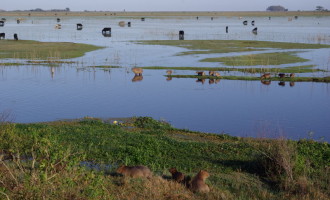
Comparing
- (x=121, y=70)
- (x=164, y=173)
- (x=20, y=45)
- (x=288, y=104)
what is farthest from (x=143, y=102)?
(x=20, y=45)

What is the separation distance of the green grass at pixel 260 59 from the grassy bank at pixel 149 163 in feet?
55.7

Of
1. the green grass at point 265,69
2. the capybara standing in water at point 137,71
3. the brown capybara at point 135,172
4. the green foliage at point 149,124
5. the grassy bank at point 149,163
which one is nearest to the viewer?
the grassy bank at point 149,163

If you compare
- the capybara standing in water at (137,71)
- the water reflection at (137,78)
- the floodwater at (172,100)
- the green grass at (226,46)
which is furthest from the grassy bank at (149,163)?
the green grass at (226,46)

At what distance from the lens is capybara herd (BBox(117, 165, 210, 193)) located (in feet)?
27.7

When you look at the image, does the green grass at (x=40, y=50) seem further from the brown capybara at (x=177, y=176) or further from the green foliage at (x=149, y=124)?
the brown capybara at (x=177, y=176)

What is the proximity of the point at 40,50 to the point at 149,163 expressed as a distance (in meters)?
29.6

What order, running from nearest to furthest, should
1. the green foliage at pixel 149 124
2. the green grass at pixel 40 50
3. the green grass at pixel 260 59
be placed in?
the green foliage at pixel 149 124 → the green grass at pixel 260 59 → the green grass at pixel 40 50

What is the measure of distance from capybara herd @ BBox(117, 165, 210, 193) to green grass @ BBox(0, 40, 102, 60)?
2577 cm

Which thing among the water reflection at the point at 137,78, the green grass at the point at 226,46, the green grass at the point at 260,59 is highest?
the green grass at the point at 226,46

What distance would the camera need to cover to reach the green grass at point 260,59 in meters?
30.8

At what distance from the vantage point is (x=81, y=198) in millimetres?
7250

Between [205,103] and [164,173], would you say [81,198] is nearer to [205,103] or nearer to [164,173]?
[164,173]

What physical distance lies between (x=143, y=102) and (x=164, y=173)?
10910 mm

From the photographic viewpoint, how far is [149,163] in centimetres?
1068
